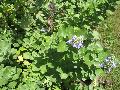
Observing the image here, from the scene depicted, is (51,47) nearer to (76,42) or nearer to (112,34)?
(76,42)

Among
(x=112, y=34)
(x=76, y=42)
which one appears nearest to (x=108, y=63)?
(x=76, y=42)

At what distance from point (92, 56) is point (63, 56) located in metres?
0.33

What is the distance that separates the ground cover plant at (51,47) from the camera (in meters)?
3.60

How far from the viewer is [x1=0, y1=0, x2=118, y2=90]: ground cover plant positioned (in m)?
3.60

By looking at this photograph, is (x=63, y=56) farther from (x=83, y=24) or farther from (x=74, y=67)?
(x=83, y=24)

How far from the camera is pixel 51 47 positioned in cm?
369

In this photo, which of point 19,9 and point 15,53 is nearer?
point 15,53

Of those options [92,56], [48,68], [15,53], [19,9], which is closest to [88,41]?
[92,56]

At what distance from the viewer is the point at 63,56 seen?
144 inches

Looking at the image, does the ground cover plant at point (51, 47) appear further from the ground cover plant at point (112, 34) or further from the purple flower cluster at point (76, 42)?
the ground cover plant at point (112, 34)

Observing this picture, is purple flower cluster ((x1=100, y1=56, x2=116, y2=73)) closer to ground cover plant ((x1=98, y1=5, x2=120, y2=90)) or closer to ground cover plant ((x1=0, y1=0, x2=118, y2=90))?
ground cover plant ((x1=0, y1=0, x2=118, y2=90))

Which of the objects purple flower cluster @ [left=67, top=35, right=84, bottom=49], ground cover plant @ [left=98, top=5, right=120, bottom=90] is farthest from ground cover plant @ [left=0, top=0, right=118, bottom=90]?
ground cover plant @ [left=98, top=5, right=120, bottom=90]

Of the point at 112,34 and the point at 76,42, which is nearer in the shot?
the point at 76,42

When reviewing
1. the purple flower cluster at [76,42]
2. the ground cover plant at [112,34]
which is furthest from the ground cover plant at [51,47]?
the ground cover plant at [112,34]
